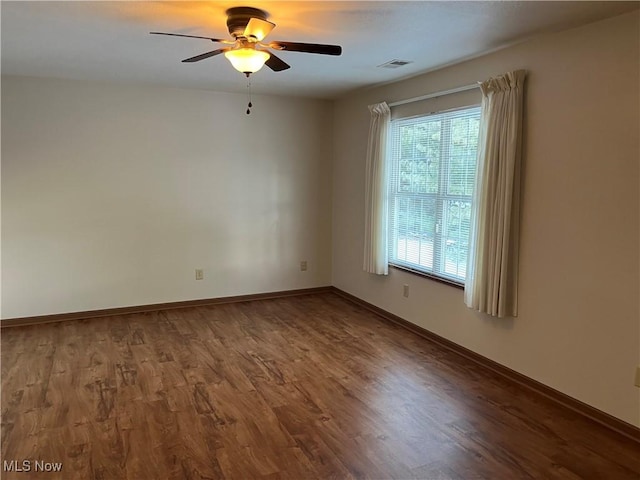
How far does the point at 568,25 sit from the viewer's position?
113 inches

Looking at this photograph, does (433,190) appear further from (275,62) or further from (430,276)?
(275,62)

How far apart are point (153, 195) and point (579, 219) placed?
13.1 feet

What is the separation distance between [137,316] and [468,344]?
3.29m

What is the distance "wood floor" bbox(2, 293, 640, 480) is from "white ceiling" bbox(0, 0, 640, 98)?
2.34 m

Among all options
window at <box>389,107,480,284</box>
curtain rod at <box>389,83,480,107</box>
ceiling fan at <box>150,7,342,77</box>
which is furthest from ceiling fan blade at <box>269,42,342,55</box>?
window at <box>389,107,480,284</box>

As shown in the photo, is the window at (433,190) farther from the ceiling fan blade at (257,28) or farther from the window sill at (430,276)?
the ceiling fan blade at (257,28)

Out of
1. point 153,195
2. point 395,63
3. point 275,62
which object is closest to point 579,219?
point 395,63

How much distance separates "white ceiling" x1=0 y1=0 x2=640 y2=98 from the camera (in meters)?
2.55

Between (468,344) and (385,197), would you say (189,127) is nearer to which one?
(385,197)

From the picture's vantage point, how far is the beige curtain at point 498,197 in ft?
10.7

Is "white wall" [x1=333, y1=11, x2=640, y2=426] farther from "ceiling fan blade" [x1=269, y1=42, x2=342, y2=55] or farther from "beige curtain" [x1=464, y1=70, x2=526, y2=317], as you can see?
"ceiling fan blade" [x1=269, y1=42, x2=342, y2=55]

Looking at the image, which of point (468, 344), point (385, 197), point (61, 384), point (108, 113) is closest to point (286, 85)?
point (385, 197)

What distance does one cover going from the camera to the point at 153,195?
5.07 meters

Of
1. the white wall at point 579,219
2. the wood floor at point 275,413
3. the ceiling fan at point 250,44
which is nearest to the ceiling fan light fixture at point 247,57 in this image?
the ceiling fan at point 250,44
